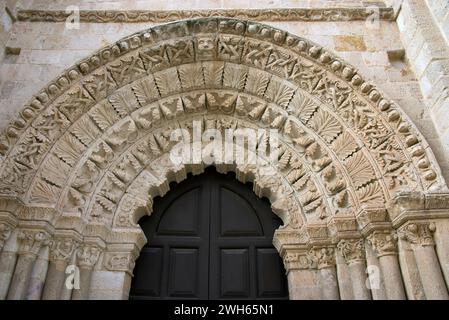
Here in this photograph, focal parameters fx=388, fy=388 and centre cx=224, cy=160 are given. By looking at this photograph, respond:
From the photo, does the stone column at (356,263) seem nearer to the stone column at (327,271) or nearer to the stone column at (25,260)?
the stone column at (327,271)

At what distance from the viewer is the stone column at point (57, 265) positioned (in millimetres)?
3189

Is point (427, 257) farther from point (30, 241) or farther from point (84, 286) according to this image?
point (30, 241)

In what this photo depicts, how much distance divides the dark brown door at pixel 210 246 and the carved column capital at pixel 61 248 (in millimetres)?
699

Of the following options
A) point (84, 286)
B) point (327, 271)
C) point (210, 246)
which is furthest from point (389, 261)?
point (84, 286)

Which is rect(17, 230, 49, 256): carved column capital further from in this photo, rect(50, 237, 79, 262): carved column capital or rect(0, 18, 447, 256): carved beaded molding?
rect(0, 18, 447, 256): carved beaded molding

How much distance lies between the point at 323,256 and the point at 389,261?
55cm

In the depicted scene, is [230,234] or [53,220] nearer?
[53,220]

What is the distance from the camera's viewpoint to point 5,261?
315 centimetres

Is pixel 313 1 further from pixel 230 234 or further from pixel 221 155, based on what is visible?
pixel 230 234

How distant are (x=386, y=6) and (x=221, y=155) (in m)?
2.73

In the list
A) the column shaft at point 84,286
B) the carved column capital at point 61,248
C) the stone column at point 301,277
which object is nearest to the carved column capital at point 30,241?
the carved column capital at point 61,248
